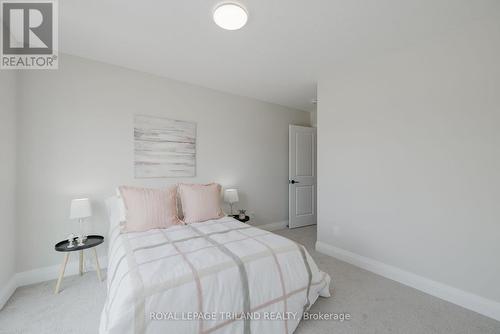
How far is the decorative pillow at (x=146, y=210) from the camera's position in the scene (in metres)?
2.12

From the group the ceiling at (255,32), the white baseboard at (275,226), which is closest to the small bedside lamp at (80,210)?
the ceiling at (255,32)

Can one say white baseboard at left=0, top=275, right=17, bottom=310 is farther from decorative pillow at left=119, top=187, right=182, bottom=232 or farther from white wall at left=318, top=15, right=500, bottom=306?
white wall at left=318, top=15, right=500, bottom=306

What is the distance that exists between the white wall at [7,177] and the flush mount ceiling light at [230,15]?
195cm

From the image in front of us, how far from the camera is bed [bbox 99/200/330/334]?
44.1 inches

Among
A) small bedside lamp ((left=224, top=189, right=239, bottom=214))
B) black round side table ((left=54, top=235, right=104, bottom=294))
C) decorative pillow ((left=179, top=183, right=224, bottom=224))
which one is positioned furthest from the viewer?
small bedside lamp ((left=224, top=189, right=239, bottom=214))

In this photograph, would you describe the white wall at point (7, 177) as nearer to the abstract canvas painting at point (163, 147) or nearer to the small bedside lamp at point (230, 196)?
the abstract canvas painting at point (163, 147)

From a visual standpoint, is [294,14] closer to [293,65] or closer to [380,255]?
[293,65]

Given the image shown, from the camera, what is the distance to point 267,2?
1.63 metres

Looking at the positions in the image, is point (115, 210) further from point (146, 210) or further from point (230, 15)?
point (230, 15)

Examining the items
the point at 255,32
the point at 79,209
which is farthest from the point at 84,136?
the point at 255,32

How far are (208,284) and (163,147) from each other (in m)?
2.14

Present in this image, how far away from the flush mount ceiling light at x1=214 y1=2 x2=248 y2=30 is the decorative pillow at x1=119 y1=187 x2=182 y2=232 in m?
1.82

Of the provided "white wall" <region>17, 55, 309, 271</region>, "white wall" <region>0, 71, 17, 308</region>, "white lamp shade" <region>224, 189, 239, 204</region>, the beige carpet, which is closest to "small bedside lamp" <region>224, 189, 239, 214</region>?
"white lamp shade" <region>224, 189, 239, 204</region>

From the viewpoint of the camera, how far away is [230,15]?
1.67m
